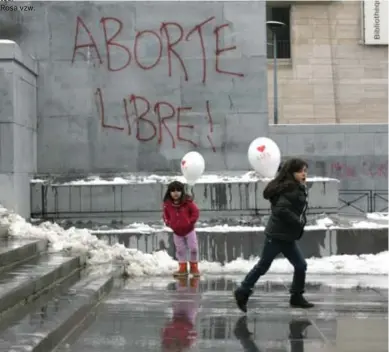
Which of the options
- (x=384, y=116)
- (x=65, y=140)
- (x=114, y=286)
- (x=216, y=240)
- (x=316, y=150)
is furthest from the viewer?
(x=384, y=116)

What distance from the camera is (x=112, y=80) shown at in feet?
42.0

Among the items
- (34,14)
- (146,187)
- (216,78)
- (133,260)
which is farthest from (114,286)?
(34,14)

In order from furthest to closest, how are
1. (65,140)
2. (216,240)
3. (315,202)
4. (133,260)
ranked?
1. (65,140)
2. (315,202)
3. (216,240)
4. (133,260)

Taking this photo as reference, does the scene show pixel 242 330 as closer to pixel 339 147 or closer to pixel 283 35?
pixel 339 147

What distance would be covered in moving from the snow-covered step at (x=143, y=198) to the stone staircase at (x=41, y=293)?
2225mm

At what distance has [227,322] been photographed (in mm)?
6809

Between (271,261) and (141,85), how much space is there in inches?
242

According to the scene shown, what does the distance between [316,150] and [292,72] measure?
21.0 meters

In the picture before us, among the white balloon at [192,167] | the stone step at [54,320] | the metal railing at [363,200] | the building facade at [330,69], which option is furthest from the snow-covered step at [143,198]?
the building facade at [330,69]

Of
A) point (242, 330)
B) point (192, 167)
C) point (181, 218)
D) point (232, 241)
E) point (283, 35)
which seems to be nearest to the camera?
point (242, 330)

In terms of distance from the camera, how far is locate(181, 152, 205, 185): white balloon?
11.7 metres

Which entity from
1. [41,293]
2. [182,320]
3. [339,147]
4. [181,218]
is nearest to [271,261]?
[182,320]

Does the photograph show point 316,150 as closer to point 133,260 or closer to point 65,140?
point 65,140

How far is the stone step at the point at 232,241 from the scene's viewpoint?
11.1 metres
